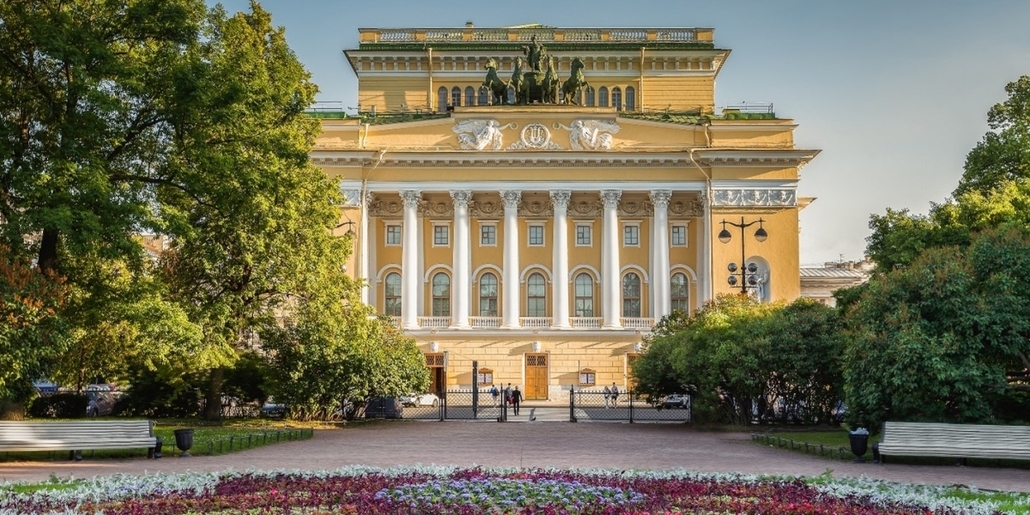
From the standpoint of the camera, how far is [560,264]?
54156 mm

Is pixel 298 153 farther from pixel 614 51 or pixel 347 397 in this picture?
pixel 614 51

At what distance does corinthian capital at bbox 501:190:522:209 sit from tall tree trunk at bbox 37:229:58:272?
3188 cm

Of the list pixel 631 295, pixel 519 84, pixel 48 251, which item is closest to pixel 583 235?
pixel 631 295

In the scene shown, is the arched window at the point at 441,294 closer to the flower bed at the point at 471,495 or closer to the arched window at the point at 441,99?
the arched window at the point at 441,99

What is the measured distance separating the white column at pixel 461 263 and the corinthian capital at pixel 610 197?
24.3 ft

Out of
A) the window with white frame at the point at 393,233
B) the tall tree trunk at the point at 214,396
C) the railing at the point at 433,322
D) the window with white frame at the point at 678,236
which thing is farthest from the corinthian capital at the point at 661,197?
the tall tree trunk at the point at 214,396

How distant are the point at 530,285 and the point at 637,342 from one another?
7.16 metres

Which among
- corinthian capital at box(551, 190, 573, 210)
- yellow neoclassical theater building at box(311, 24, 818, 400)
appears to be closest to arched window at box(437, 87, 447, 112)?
yellow neoclassical theater building at box(311, 24, 818, 400)

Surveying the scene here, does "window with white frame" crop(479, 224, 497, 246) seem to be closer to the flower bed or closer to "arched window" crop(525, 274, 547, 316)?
"arched window" crop(525, 274, 547, 316)

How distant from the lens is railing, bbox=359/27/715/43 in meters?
60.3

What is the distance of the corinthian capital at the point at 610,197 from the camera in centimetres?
5403

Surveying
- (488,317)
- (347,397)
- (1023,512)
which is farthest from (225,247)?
(488,317)

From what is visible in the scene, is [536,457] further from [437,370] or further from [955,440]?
[437,370]

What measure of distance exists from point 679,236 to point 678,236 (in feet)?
0.19
